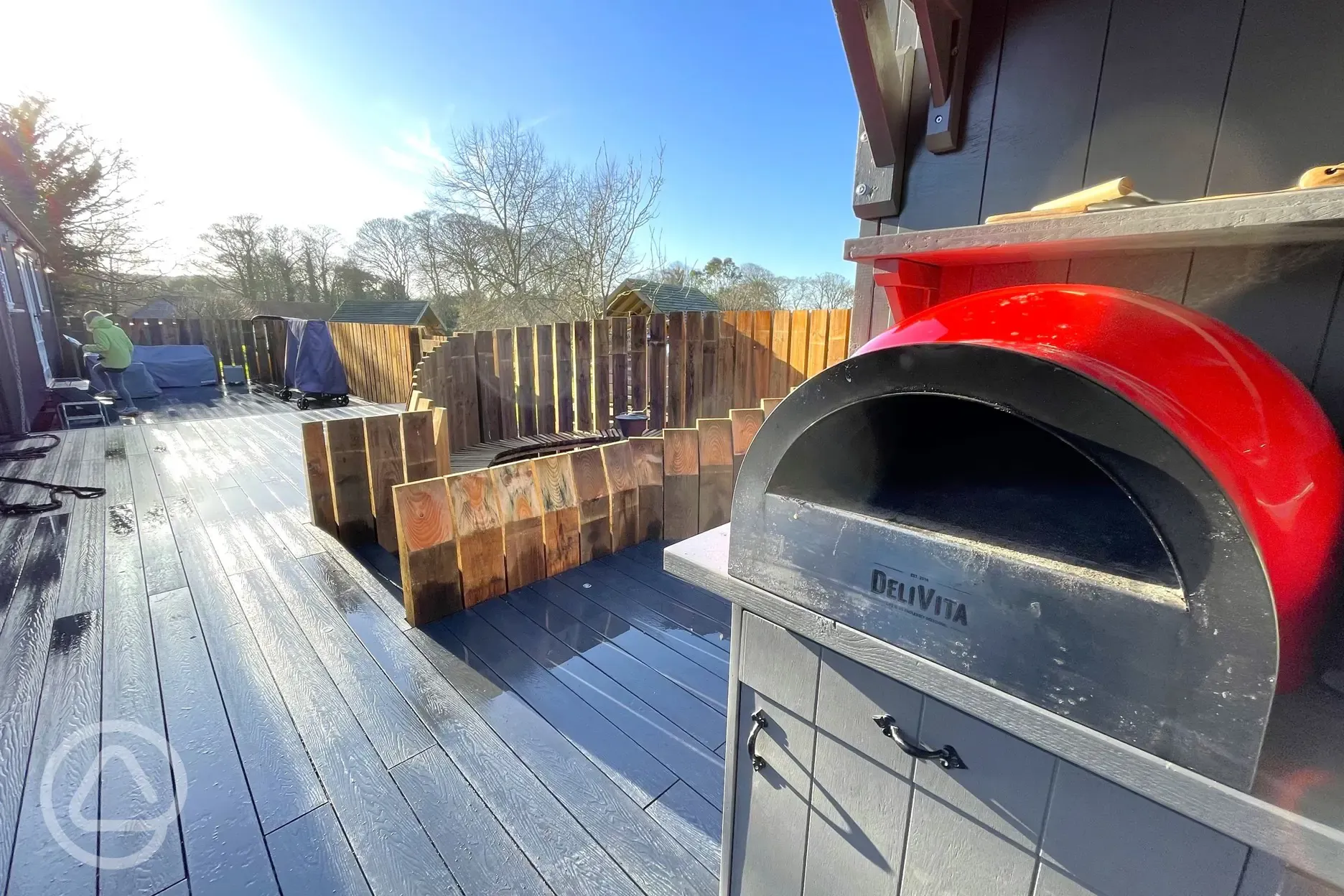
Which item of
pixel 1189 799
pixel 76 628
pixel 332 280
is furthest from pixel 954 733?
pixel 332 280

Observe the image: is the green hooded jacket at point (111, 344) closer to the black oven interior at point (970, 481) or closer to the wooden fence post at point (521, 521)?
the wooden fence post at point (521, 521)

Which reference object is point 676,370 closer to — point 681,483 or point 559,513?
point 681,483

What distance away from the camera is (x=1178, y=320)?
2.06 ft

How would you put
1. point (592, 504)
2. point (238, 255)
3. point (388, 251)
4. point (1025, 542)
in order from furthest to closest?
point (388, 251) < point (238, 255) < point (592, 504) < point (1025, 542)

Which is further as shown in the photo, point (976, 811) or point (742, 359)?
point (742, 359)

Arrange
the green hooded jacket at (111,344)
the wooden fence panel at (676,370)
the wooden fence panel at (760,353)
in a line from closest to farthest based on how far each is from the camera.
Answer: the wooden fence panel at (760,353), the wooden fence panel at (676,370), the green hooded jacket at (111,344)

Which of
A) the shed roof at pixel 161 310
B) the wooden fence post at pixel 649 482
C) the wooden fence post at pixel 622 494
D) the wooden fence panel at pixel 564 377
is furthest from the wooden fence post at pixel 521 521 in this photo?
the shed roof at pixel 161 310

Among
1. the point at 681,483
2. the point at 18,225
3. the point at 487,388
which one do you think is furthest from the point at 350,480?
the point at 18,225

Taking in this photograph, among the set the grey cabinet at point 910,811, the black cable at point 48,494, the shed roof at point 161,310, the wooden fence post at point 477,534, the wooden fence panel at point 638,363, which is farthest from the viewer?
the shed roof at point 161,310

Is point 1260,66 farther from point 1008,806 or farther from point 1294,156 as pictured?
point 1008,806

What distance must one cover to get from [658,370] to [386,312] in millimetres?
17642

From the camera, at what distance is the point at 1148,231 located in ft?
2.04

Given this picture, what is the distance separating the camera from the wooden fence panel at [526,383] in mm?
6152

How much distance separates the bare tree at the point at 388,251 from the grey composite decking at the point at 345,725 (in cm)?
2251
